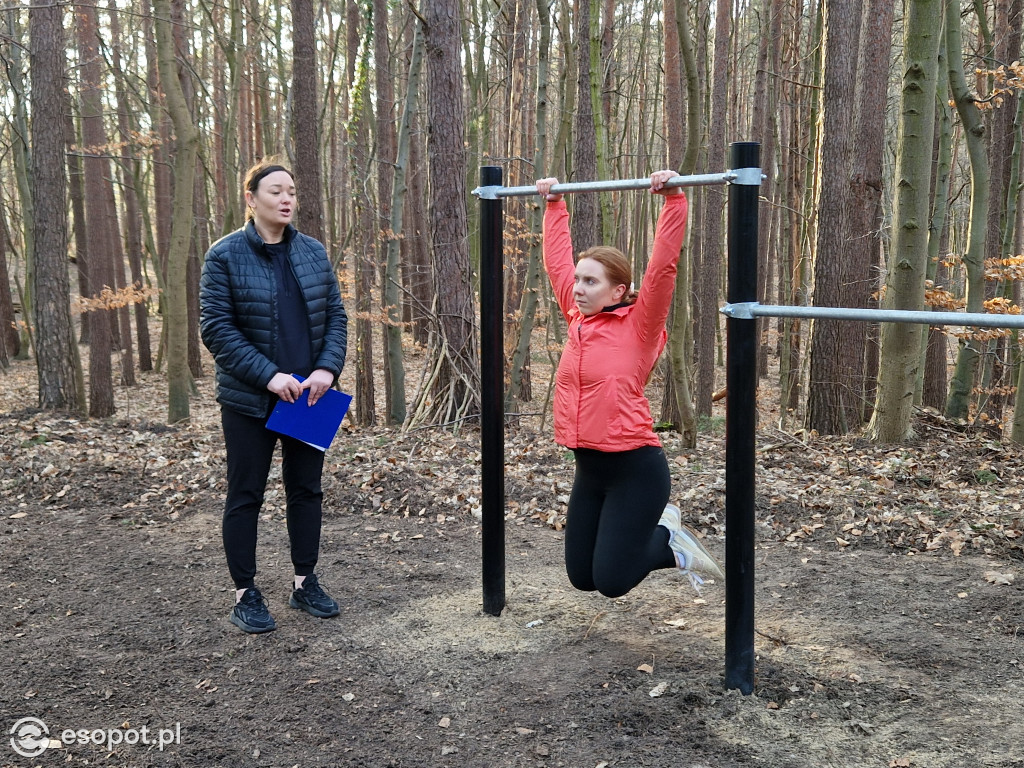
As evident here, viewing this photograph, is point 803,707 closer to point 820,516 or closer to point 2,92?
point 820,516

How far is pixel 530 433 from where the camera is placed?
26.3 ft

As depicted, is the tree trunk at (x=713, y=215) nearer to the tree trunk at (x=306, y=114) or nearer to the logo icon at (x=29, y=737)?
the tree trunk at (x=306, y=114)

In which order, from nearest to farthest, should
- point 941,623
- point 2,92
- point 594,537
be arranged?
point 594,537 < point 941,623 < point 2,92

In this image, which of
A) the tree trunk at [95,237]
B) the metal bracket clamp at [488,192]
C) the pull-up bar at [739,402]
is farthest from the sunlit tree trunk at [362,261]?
the pull-up bar at [739,402]

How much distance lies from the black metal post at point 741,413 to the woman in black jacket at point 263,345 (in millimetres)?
1672

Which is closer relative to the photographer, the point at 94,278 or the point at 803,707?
the point at 803,707

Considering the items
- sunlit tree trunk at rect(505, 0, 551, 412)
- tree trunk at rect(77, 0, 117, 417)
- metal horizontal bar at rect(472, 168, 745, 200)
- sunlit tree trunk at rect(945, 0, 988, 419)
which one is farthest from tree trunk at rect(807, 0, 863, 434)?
tree trunk at rect(77, 0, 117, 417)

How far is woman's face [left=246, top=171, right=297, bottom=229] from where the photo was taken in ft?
11.7

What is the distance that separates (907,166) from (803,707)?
573 centimetres

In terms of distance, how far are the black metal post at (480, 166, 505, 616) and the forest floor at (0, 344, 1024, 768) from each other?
0.78 feet

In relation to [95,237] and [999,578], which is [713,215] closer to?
[999,578]

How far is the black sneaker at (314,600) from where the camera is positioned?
13.0 ft

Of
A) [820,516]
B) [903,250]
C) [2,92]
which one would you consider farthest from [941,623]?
[2,92]

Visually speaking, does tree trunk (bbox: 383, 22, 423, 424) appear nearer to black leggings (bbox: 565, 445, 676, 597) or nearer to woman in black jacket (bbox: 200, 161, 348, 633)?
woman in black jacket (bbox: 200, 161, 348, 633)
